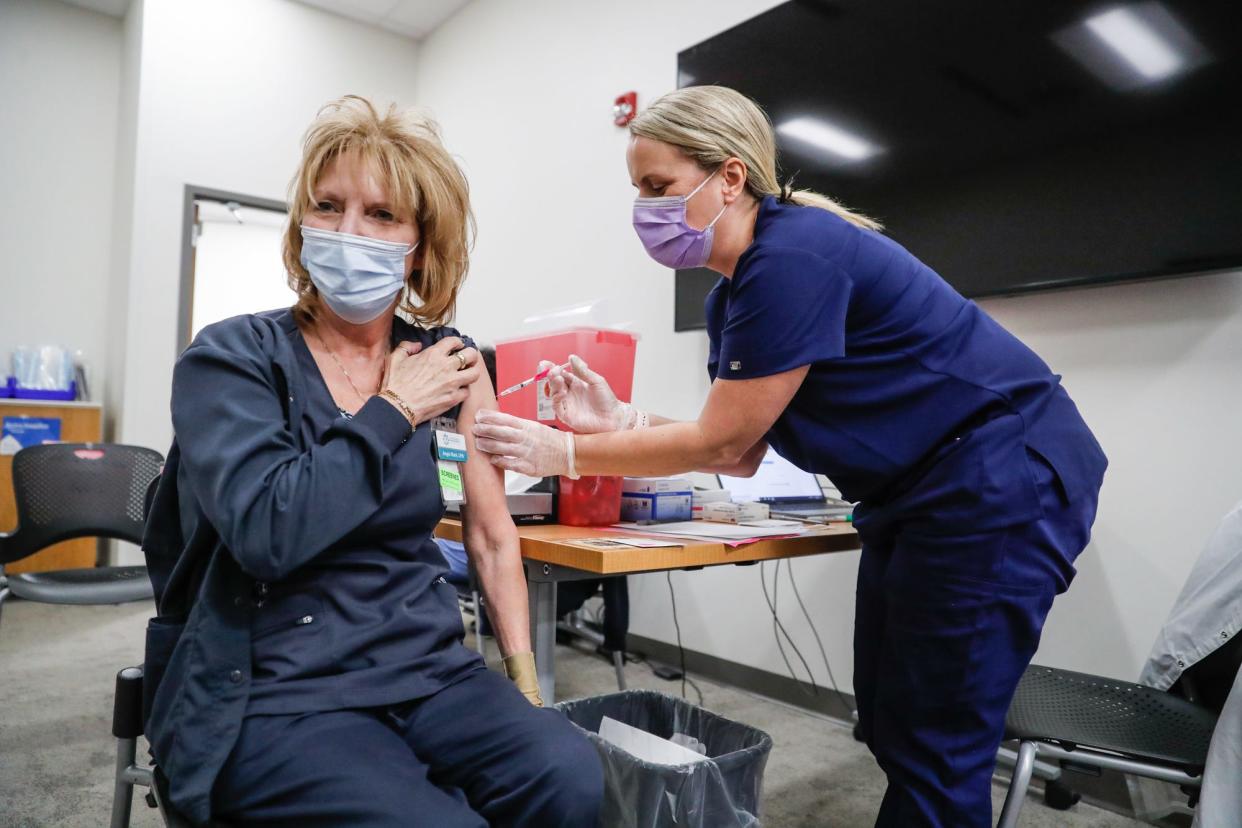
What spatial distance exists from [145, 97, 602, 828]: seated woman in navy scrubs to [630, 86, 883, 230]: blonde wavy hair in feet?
1.32

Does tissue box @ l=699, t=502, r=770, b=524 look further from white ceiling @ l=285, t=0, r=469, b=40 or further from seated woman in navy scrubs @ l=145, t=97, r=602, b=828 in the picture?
white ceiling @ l=285, t=0, r=469, b=40

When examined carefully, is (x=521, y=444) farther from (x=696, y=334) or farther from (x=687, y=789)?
(x=696, y=334)

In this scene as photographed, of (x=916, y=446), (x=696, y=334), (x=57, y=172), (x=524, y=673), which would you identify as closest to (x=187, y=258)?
(x=57, y=172)

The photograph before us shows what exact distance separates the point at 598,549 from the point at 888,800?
2.00 ft

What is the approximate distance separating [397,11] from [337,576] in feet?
15.8

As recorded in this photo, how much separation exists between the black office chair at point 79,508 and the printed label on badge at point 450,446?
1.55 meters

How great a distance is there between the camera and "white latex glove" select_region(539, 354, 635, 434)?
1.61 metres

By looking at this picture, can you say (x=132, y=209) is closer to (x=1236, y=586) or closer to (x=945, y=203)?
(x=945, y=203)

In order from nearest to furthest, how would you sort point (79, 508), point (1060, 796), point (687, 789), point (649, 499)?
point (687, 789) → point (649, 499) → point (1060, 796) → point (79, 508)

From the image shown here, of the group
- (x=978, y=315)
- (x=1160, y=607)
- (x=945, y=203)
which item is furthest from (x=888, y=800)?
(x=945, y=203)

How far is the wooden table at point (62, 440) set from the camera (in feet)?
12.9

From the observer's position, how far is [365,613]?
0.98 m

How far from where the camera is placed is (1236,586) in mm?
1490

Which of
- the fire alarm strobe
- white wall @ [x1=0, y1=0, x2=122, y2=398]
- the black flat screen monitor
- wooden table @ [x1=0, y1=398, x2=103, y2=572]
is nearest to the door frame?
wooden table @ [x1=0, y1=398, x2=103, y2=572]
